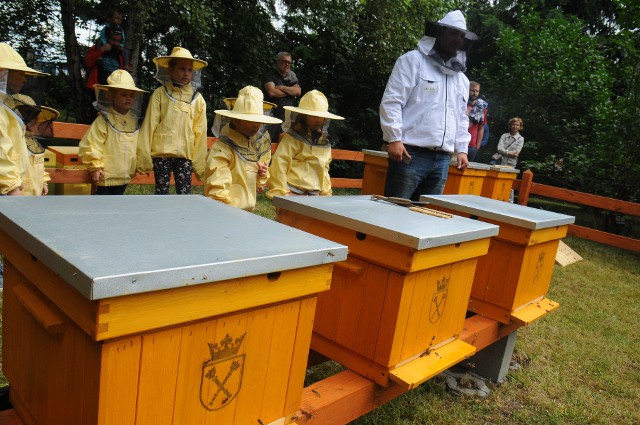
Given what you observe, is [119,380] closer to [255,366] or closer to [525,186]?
[255,366]

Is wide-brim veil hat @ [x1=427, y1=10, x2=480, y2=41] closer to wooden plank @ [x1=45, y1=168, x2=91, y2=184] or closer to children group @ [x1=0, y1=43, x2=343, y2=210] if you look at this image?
children group @ [x1=0, y1=43, x2=343, y2=210]

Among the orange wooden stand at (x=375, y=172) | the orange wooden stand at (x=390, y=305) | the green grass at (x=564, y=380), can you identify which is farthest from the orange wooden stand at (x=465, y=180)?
the orange wooden stand at (x=390, y=305)

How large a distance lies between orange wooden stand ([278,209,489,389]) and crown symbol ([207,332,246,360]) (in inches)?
29.0

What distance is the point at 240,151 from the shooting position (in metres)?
3.30

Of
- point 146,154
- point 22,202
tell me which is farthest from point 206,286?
point 146,154

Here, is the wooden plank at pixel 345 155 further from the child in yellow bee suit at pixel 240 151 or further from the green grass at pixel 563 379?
the child in yellow bee suit at pixel 240 151

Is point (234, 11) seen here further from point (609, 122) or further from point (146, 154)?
point (609, 122)

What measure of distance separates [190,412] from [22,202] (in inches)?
29.5

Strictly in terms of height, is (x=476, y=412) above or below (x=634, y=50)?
below

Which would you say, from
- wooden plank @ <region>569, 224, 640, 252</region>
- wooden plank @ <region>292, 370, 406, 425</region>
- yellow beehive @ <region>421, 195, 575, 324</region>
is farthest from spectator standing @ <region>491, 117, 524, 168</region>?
wooden plank @ <region>292, 370, 406, 425</region>

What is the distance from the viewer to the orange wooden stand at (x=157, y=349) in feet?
3.46

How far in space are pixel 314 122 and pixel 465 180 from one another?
266 cm

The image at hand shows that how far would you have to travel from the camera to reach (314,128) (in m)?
3.79

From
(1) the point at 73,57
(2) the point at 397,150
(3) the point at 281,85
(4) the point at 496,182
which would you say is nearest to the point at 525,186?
(4) the point at 496,182
